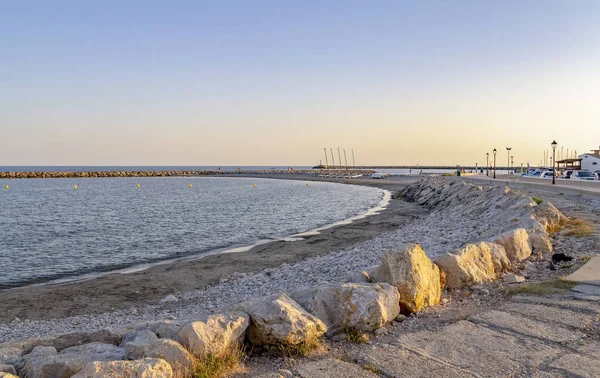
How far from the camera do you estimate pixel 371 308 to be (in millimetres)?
5336

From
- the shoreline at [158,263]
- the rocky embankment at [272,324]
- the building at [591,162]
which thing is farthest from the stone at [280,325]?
the building at [591,162]

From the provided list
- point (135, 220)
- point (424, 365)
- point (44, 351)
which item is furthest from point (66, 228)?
point (424, 365)

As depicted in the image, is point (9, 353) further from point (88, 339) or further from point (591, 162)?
point (591, 162)

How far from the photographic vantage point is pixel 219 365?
14.1 ft

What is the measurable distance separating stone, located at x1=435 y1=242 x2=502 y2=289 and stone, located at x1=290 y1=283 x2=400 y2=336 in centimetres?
195

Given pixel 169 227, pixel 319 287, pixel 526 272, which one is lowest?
pixel 169 227

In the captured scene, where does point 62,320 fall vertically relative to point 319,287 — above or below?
below

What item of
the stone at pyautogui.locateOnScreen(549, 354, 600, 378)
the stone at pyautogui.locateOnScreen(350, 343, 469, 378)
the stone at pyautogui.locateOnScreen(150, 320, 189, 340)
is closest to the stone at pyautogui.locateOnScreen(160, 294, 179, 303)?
the stone at pyautogui.locateOnScreen(150, 320, 189, 340)

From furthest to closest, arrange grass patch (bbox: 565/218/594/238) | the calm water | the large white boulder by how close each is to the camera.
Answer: the calm water, grass patch (bbox: 565/218/594/238), the large white boulder

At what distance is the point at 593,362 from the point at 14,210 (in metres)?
46.6

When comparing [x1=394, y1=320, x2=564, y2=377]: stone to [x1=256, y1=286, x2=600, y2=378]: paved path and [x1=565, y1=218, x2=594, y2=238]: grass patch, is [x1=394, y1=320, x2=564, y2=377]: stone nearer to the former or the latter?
[x1=256, y1=286, x2=600, y2=378]: paved path

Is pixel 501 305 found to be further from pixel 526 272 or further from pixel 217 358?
pixel 217 358

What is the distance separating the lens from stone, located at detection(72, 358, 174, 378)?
359 centimetres

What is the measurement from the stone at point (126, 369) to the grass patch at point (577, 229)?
35.5 ft
